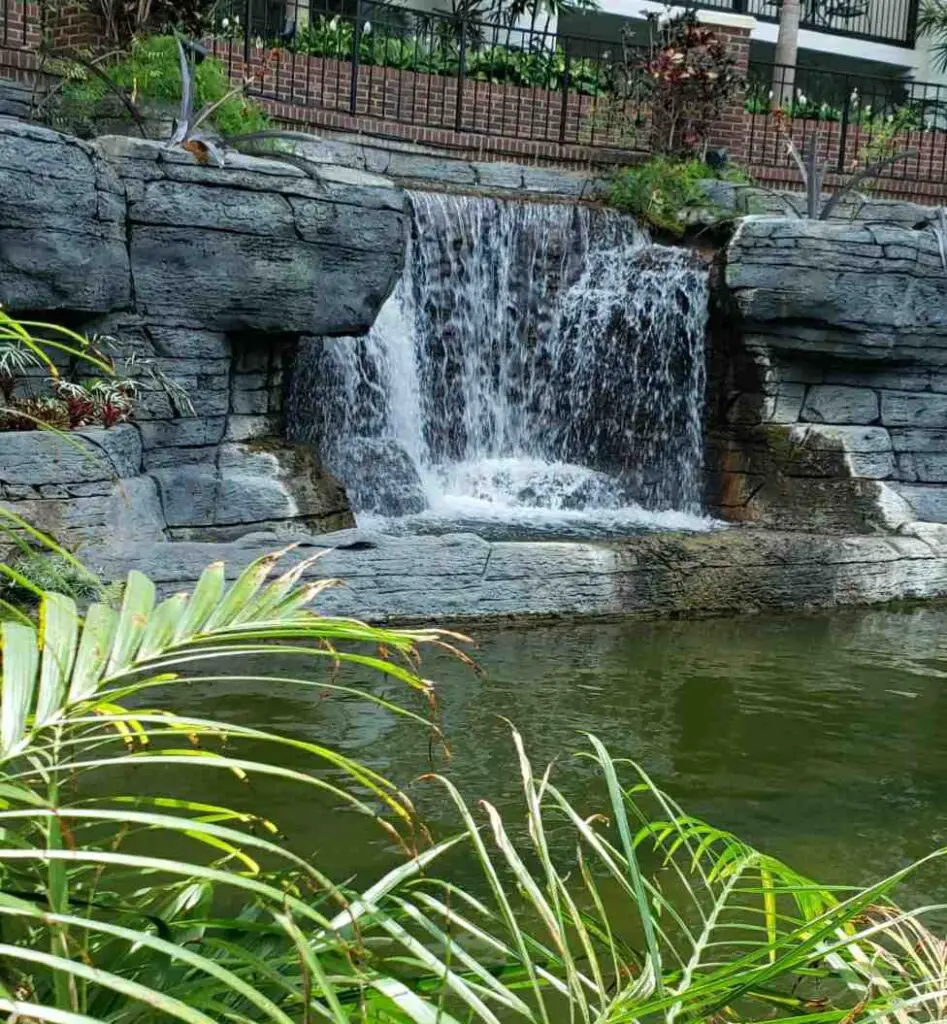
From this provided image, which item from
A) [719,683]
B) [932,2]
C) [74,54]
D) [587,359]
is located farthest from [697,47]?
[932,2]

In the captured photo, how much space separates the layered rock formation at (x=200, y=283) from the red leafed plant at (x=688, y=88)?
16.8 feet

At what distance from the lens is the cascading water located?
11.6 metres

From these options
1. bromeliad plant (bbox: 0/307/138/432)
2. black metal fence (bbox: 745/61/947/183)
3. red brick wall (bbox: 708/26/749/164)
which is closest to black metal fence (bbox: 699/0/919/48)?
black metal fence (bbox: 745/61/947/183)

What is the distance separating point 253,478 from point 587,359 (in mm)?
3939

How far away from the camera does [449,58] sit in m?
16.6

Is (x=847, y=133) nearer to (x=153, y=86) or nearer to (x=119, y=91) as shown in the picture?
(x=153, y=86)

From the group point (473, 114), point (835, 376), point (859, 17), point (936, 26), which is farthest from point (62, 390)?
point (859, 17)

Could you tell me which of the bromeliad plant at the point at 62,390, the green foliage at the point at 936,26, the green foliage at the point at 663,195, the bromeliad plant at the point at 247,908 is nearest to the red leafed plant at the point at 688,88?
the green foliage at the point at 663,195

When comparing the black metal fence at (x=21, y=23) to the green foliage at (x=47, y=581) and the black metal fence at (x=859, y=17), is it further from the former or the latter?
the black metal fence at (x=859, y=17)

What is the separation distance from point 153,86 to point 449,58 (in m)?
6.35

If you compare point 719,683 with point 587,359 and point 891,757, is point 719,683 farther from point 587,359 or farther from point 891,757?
point 587,359

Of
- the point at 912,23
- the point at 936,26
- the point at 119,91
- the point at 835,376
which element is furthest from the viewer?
the point at 912,23

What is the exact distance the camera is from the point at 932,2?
79.0 ft

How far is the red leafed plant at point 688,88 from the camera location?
46.9 feet
